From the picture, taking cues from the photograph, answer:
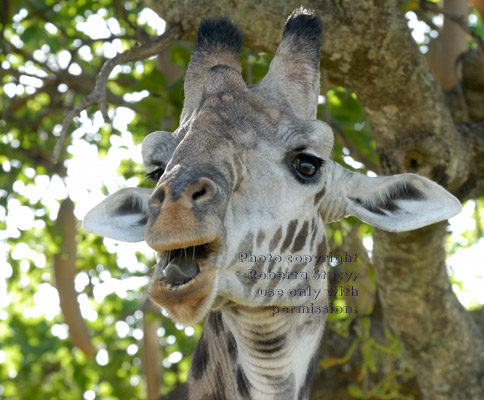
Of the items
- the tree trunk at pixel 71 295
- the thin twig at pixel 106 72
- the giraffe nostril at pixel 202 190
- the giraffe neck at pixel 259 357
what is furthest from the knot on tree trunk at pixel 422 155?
the tree trunk at pixel 71 295

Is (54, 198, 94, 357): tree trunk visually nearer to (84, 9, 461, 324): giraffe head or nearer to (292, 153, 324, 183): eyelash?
(84, 9, 461, 324): giraffe head

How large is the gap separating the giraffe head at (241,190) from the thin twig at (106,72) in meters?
0.43

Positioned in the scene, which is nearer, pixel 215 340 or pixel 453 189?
pixel 215 340

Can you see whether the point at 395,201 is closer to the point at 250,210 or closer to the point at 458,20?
the point at 250,210

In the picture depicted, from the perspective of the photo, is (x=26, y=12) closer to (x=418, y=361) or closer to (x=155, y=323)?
(x=155, y=323)

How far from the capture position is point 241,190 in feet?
11.2

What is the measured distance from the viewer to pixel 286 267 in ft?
12.3

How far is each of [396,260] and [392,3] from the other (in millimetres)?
1862

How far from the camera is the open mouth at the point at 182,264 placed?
9.84ft

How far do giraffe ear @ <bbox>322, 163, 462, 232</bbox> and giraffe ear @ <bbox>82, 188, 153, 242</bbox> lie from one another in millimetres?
1019

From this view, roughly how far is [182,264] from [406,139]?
8.60 feet

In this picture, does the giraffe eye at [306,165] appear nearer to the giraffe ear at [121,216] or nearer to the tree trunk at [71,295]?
the giraffe ear at [121,216]

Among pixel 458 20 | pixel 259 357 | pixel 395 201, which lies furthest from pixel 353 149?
pixel 259 357

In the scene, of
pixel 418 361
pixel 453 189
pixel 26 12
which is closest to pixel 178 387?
pixel 418 361
